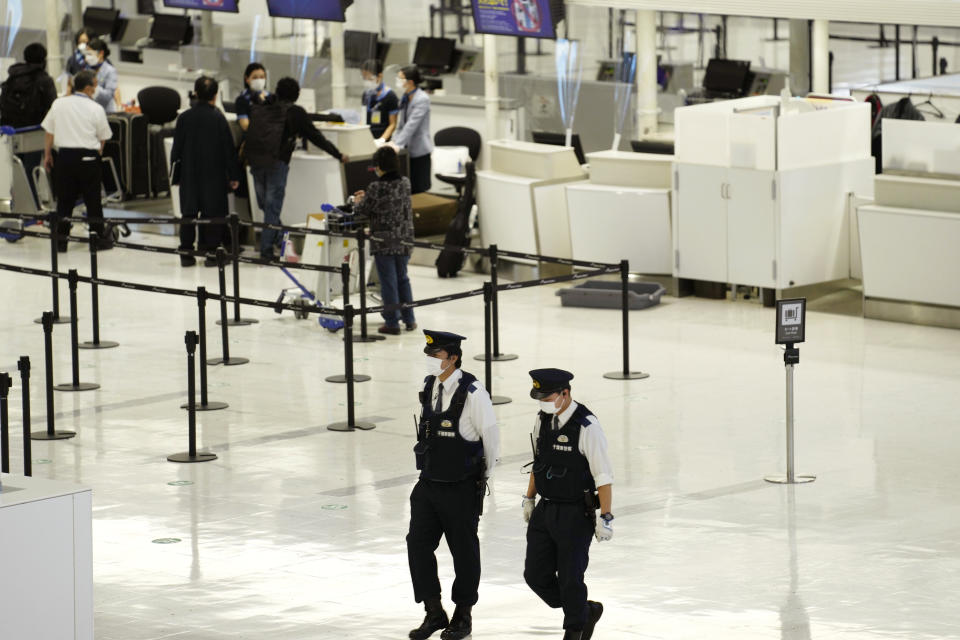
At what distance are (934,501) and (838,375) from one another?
286 centimetres

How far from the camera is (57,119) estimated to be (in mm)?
15633

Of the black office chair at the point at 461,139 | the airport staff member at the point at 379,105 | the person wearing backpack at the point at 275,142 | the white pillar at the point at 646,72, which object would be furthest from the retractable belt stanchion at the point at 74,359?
the white pillar at the point at 646,72

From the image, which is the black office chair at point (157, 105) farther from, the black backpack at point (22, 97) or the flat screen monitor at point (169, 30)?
the flat screen monitor at point (169, 30)

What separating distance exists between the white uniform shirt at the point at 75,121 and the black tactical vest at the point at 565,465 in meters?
10.0

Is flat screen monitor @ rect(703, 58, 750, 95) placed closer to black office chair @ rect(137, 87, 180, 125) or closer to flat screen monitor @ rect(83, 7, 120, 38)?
black office chair @ rect(137, 87, 180, 125)

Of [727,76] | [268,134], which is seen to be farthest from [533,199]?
[727,76]

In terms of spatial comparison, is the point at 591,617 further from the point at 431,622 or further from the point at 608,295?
the point at 608,295

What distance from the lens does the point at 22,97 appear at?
58.2 ft

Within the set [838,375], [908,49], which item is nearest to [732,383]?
[838,375]

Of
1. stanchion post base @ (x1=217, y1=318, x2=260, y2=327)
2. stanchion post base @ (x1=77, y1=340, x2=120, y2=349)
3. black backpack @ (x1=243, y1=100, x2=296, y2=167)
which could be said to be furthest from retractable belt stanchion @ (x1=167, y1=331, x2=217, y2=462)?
black backpack @ (x1=243, y1=100, x2=296, y2=167)

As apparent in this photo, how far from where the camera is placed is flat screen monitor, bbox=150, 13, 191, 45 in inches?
1014

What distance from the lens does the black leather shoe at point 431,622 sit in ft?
22.5

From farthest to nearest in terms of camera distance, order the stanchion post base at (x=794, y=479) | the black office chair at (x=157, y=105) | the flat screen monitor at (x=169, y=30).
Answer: the flat screen monitor at (x=169, y=30), the black office chair at (x=157, y=105), the stanchion post base at (x=794, y=479)

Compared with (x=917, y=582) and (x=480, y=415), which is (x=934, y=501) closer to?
(x=917, y=582)
